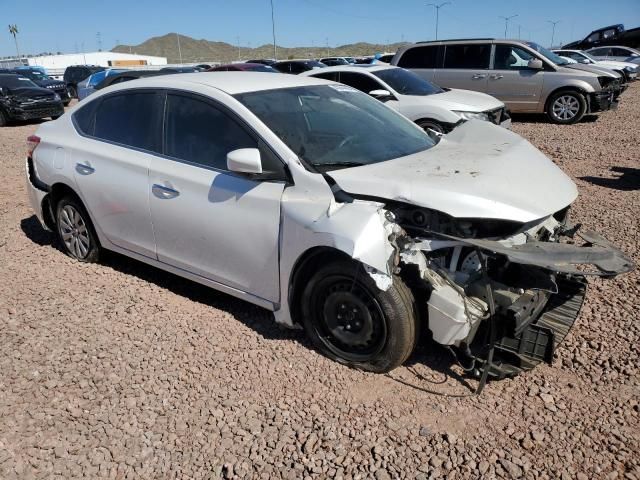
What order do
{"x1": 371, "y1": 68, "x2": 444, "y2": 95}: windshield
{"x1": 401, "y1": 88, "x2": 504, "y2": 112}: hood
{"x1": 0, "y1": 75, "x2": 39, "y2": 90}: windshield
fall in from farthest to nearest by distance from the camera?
1. {"x1": 0, "y1": 75, "x2": 39, "y2": 90}: windshield
2. {"x1": 371, "y1": 68, "x2": 444, "y2": 95}: windshield
3. {"x1": 401, "y1": 88, "x2": 504, "y2": 112}: hood

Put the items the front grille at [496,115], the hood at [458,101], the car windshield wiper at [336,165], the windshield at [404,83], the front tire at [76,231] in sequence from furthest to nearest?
the windshield at [404,83], the front grille at [496,115], the hood at [458,101], the front tire at [76,231], the car windshield wiper at [336,165]

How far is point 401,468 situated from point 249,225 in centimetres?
168

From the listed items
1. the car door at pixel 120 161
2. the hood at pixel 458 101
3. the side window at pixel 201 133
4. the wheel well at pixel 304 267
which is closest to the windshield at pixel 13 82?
the hood at pixel 458 101

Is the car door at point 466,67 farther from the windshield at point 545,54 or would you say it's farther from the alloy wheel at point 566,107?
the alloy wheel at point 566,107

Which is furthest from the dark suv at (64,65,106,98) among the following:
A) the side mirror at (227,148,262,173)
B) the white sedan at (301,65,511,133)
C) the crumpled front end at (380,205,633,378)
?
the crumpled front end at (380,205,633,378)

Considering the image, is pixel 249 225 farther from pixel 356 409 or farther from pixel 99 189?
pixel 99 189

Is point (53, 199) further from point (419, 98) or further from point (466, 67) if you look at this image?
point (466, 67)

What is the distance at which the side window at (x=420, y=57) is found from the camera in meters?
13.7

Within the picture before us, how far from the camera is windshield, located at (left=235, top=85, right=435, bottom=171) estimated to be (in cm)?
356

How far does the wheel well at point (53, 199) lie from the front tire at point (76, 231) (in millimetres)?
48

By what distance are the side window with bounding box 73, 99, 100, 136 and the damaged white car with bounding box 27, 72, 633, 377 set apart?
0.20 m

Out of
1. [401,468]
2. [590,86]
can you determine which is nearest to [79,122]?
[401,468]

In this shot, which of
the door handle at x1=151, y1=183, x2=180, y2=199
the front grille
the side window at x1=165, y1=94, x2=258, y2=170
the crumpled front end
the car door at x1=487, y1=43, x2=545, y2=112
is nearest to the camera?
the crumpled front end

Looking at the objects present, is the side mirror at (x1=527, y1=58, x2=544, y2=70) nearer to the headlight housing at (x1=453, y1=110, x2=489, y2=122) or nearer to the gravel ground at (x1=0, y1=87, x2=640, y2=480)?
the headlight housing at (x1=453, y1=110, x2=489, y2=122)
